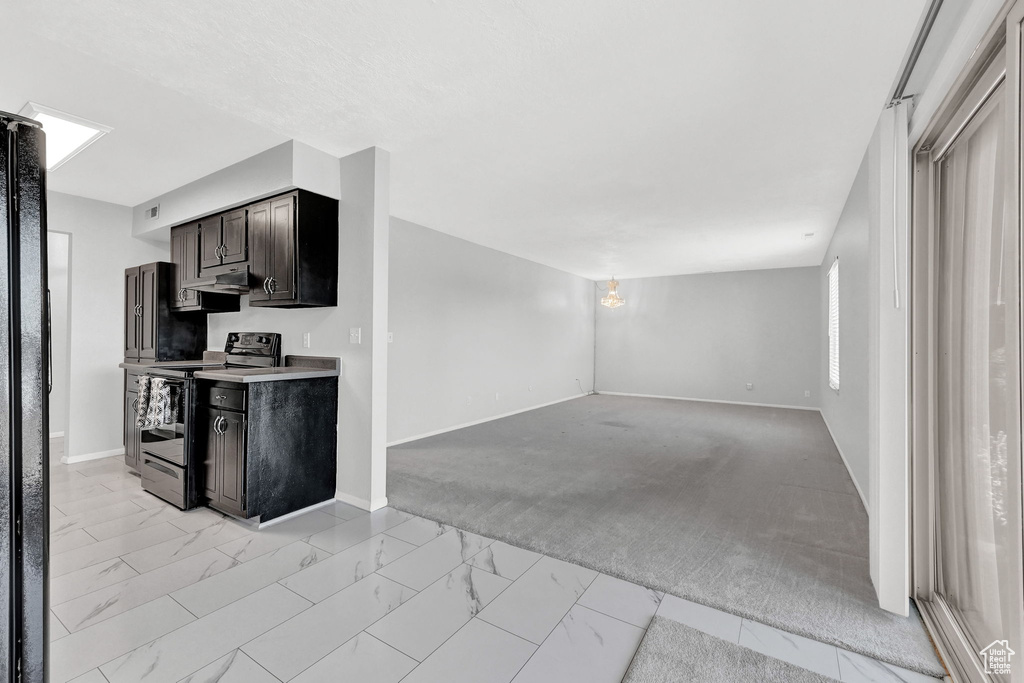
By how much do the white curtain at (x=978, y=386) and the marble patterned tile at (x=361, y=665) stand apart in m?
1.83

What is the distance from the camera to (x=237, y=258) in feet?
11.9

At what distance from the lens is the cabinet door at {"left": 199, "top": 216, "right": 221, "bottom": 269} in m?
3.78

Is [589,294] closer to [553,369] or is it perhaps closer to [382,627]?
[553,369]

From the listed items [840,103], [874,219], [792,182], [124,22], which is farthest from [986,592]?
[124,22]

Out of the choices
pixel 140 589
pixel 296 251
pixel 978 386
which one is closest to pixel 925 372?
pixel 978 386

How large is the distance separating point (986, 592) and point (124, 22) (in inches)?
153

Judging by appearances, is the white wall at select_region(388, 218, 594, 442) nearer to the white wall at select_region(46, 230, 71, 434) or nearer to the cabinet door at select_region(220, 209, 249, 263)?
the cabinet door at select_region(220, 209, 249, 263)

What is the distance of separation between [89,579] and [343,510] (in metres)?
1.27

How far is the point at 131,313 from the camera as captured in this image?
445 cm

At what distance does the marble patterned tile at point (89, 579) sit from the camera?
2092 mm

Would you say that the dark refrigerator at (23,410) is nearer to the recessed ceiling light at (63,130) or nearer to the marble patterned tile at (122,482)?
the recessed ceiling light at (63,130)

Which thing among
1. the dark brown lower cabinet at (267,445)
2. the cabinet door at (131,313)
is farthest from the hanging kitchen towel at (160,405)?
the cabinet door at (131,313)

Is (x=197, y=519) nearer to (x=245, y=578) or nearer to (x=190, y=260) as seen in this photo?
(x=245, y=578)

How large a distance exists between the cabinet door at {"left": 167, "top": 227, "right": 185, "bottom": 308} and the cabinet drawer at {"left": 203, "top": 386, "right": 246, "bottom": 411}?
1.66 m
